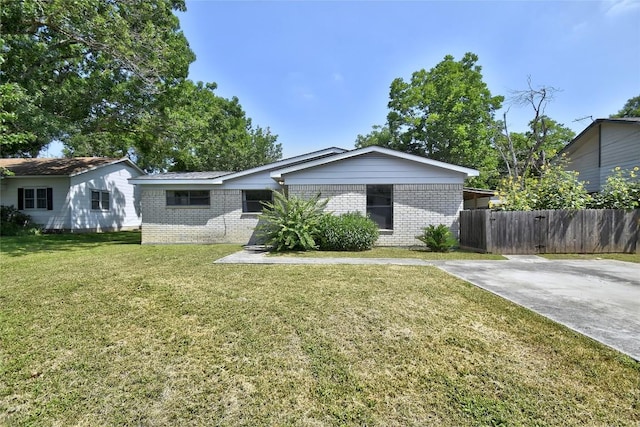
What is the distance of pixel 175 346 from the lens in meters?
3.24

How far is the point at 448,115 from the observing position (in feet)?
84.1

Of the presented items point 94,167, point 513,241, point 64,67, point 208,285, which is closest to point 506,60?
point 513,241

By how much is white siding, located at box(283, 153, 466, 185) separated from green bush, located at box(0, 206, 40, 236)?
49.3ft

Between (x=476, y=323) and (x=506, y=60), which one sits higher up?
(x=506, y=60)

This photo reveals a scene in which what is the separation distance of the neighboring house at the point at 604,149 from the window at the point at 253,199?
15714 millimetres

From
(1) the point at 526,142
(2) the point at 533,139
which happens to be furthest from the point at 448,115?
(1) the point at 526,142

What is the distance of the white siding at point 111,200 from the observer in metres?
16.7

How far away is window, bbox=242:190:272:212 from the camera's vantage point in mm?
12453

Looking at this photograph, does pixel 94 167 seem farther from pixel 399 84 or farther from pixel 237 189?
pixel 399 84

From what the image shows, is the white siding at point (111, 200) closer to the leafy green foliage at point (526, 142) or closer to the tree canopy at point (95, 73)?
the tree canopy at point (95, 73)

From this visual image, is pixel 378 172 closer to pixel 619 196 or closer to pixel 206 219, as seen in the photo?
pixel 206 219

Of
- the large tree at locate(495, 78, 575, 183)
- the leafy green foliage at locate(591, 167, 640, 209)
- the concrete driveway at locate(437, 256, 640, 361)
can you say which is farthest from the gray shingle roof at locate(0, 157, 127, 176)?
the leafy green foliage at locate(591, 167, 640, 209)

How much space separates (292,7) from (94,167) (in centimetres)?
1535

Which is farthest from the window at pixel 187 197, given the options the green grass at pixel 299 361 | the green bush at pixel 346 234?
the green grass at pixel 299 361
